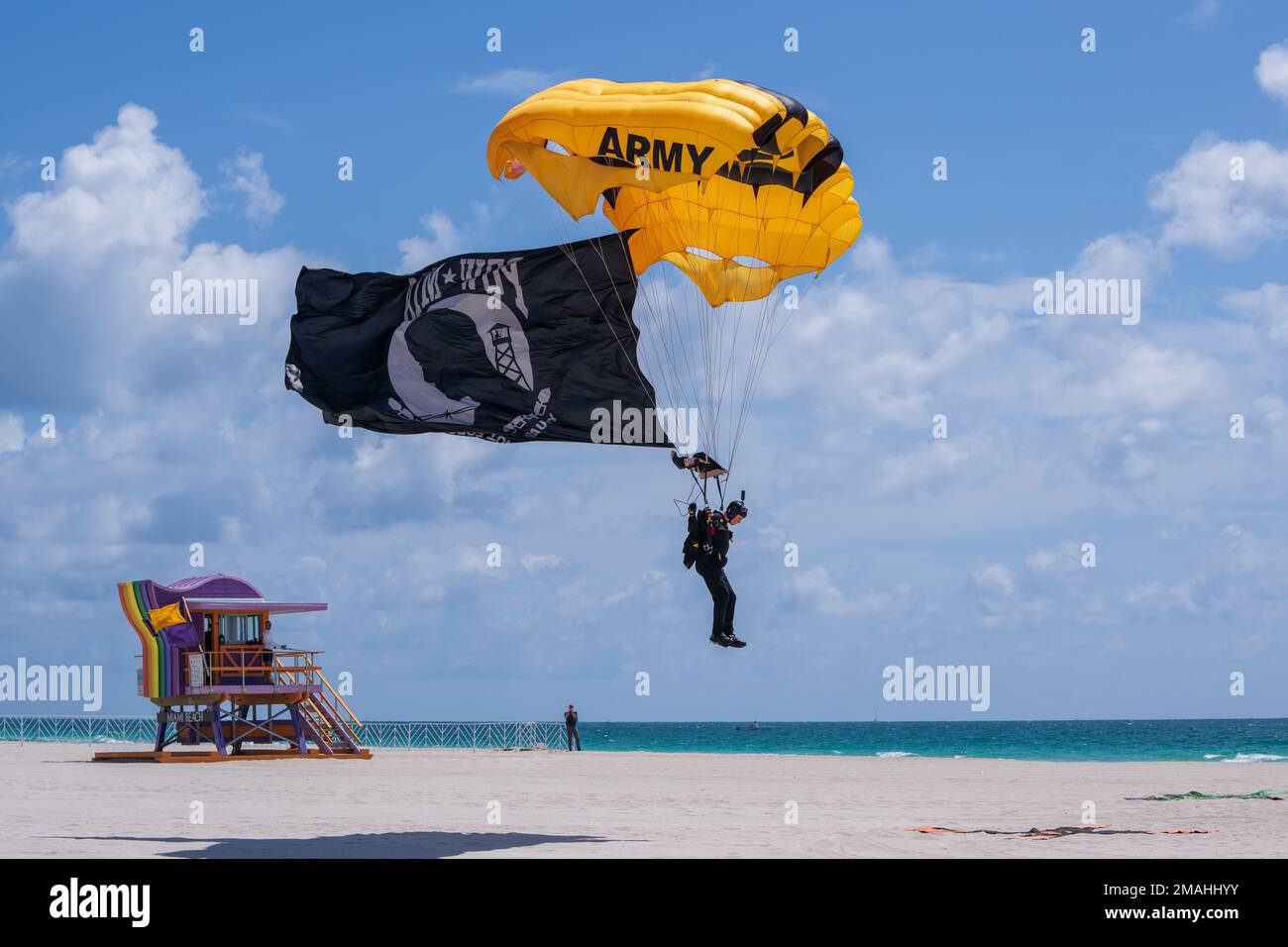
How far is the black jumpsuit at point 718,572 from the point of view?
1565 centimetres

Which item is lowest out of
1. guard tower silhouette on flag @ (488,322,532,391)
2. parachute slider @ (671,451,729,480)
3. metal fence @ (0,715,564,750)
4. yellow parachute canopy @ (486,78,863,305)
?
metal fence @ (0,715,564,750)

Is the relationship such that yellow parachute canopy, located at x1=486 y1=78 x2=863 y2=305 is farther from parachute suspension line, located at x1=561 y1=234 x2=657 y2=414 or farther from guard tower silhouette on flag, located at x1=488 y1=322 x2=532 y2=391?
guard tower silhouette on flag, located at x1=488 y1=322 x2=532 y2=391

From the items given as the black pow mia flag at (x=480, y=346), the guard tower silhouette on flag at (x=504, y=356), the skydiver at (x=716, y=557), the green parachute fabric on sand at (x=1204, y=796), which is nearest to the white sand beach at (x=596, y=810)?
the green parachute fabric on sand at (x=1204, y=796)

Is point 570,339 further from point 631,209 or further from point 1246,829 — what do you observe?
point 1246,829

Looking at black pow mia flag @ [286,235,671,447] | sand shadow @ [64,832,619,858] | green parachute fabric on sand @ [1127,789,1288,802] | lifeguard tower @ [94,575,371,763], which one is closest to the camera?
sand shadow @ [64,832,619,858]

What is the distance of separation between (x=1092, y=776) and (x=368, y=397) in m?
17.4

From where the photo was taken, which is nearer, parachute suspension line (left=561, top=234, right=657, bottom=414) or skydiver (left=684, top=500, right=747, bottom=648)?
skydiver (left=684, top=500, right=747, bottom=648)

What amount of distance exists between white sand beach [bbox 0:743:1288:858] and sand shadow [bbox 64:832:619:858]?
1.2 inches

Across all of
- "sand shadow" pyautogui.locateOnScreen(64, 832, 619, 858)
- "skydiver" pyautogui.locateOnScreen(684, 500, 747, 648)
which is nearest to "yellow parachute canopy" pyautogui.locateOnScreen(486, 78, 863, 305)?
"skydiver" pyautogui.locateOnScreen(684, 500, 747, 648)

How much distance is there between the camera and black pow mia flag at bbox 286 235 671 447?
17891mm

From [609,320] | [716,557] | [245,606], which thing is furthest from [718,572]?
[245,606]

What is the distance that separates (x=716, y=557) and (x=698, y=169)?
415cm

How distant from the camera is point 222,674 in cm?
3041
